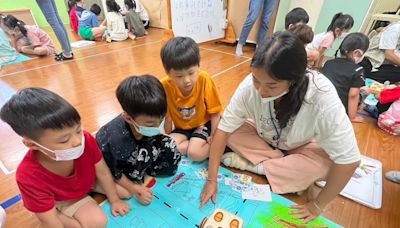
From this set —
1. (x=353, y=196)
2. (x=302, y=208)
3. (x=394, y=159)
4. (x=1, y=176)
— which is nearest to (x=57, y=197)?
(x=1, y=176)

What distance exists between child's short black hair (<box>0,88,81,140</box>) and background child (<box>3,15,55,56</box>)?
253cm

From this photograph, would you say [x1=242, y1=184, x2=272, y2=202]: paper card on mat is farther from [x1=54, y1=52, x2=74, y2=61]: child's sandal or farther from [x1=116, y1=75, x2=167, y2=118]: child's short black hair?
[x1=54, y1=52, x2=74, y2=61]: child's sandal

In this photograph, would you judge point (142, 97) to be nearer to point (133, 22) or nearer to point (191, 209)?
point (191, 209)

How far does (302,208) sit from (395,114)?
102 cm

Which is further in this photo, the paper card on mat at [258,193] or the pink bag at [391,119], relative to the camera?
the pink bag at [391,119]

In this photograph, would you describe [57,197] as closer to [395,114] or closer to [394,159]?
[394,159]

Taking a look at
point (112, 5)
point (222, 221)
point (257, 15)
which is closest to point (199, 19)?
point (257, 15)

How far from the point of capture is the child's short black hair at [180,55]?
92 centimetres

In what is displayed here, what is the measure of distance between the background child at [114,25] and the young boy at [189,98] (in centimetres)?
281

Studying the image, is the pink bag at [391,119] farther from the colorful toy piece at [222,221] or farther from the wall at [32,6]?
the wall at [32,6]

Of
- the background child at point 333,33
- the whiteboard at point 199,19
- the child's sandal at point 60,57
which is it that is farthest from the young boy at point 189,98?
the child's sandal at point 60,57

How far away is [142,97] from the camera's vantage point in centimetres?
69

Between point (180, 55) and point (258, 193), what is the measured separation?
677 millimetres

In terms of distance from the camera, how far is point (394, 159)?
3.84 feet
